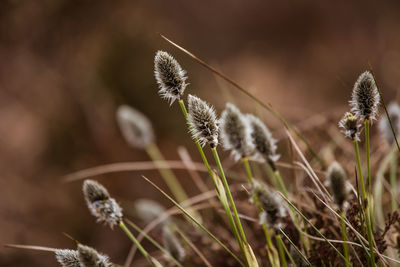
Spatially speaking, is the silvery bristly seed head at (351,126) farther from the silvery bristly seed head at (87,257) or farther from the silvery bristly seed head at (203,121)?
the silvery bristly seed head at (87,257)

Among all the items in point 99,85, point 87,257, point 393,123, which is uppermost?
point 99,85

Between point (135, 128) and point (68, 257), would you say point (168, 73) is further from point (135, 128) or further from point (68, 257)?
point (135, 128)

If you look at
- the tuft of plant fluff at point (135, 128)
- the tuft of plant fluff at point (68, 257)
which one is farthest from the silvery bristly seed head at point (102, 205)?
the tuft of plant fluff at point (135, 128)

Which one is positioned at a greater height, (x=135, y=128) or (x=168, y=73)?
(x=135, y=128)

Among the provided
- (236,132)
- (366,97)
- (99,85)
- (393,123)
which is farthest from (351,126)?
(99,85)

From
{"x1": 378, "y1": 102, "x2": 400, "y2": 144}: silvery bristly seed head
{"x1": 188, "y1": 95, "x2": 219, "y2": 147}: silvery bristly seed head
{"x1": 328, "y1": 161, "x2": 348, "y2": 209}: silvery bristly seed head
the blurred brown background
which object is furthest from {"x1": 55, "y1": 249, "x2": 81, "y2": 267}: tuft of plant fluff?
the blurred brown background

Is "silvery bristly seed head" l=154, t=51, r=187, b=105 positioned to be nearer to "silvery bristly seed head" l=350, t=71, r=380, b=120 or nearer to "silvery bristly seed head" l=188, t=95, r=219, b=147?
"silvery bristly seed head" l=188, t=95, r=219, b=147

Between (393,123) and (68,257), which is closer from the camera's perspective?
(68,257)
